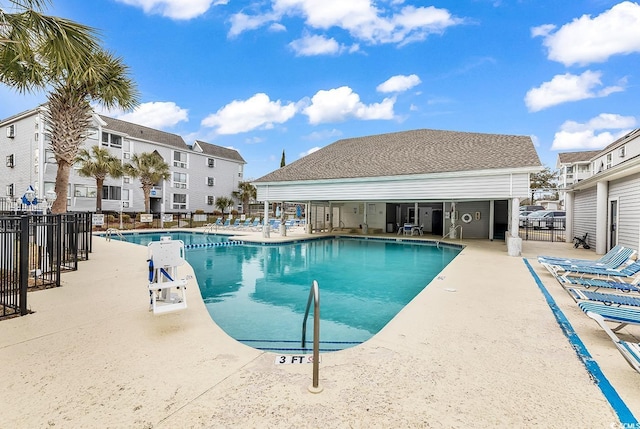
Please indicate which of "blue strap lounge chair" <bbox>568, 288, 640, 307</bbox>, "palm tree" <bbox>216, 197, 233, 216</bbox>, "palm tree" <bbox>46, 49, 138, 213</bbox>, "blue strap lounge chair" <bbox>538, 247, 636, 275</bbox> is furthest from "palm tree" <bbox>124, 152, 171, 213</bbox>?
"blue strap lounge chair" <bbox>568, 288, 640, 307</bbox>

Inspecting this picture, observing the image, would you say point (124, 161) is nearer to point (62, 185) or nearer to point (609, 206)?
point (62, 185)

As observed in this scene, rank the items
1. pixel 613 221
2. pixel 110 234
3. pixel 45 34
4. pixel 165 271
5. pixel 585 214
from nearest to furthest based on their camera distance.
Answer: pixel 45 34 → pixel 165 271 → pixel 613 221 → pixel 585 214 → pixel 110 234

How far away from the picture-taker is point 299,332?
5.23m

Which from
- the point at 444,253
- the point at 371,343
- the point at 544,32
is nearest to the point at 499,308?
the point at 371,343

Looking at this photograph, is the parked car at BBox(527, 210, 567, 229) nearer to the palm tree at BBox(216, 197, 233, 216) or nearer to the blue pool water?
the blue pool water

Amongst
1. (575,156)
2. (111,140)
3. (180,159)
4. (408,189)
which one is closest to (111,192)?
(111,140)

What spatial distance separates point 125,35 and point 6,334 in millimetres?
17535

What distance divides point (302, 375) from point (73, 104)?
10.6m

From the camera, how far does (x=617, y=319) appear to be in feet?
12.1

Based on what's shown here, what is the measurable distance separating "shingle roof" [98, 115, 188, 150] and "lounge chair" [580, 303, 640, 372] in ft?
111

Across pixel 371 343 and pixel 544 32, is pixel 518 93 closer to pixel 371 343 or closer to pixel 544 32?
pixel 544 32

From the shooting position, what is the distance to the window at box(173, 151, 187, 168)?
1340 inches

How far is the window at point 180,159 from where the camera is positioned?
34.0 meters

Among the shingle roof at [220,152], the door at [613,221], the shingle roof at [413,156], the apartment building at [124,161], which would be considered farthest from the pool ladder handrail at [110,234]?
the door at [613,221]
